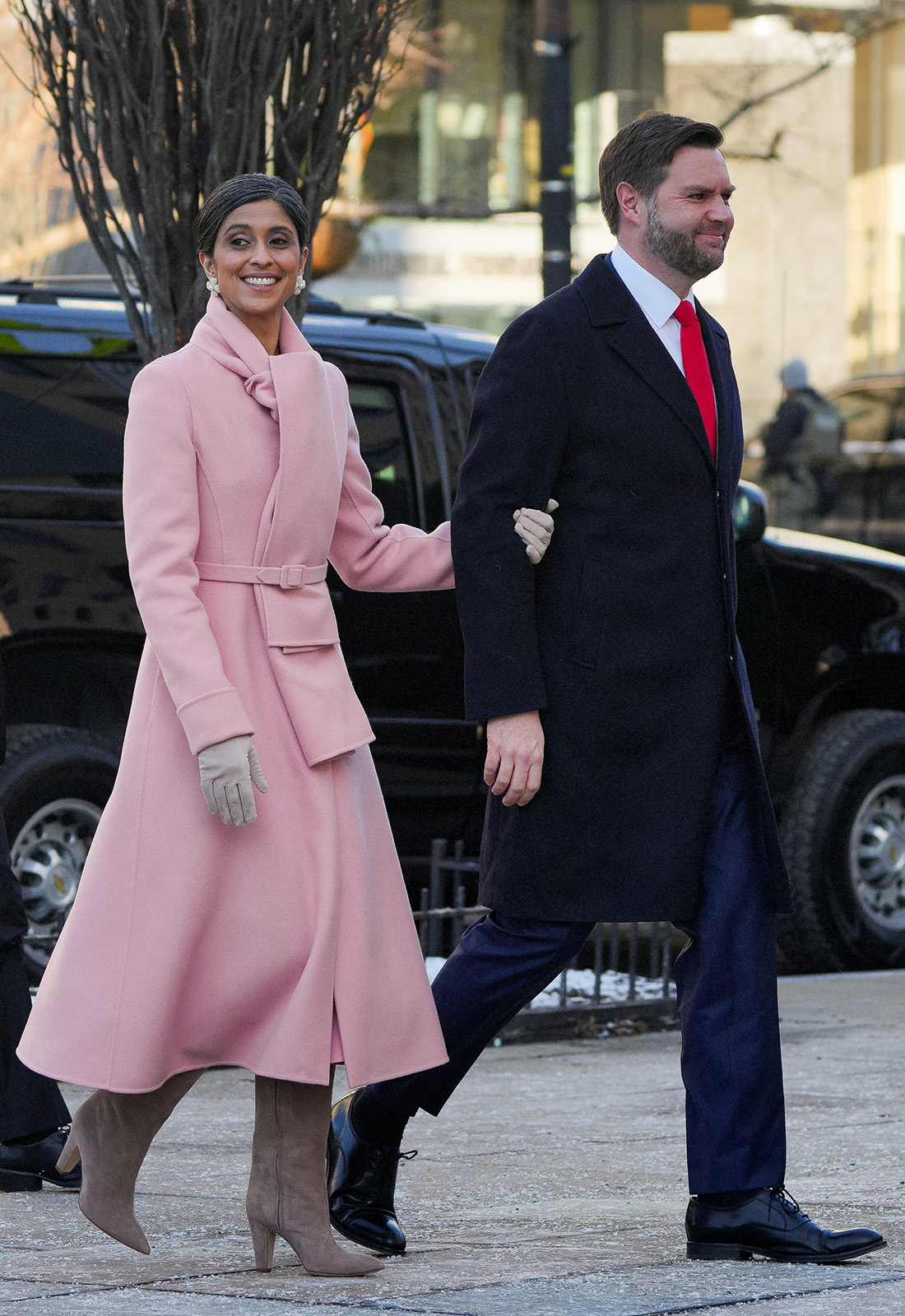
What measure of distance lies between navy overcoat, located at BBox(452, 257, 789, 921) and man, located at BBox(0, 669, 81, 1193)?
1.08m

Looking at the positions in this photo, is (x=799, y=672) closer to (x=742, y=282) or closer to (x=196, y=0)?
(x=196, y=0)

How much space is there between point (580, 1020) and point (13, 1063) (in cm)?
256

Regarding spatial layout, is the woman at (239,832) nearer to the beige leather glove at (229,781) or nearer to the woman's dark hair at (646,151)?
the beige leather glove at (229,781)

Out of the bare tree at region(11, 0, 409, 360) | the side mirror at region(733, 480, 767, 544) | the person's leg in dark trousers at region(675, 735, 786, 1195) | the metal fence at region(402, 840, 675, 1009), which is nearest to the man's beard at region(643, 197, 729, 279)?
the person's leg in dark trousers at region(675, 735, 786, 1195)

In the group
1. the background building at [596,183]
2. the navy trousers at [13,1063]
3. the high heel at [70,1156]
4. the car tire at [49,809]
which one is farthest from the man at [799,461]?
the high heel at [70,1156]

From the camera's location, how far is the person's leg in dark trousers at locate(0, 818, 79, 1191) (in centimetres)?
446

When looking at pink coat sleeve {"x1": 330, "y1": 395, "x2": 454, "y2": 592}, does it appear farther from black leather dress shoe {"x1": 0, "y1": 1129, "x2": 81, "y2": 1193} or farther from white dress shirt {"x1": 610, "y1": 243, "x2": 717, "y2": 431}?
black leather dress shoe {"x1": 0, "y1": 1129, "x2": 81, "y2": 1193}

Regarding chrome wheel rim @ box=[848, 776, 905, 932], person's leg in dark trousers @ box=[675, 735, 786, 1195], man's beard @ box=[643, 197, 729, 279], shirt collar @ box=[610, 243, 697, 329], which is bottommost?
chrome wheel rim @ box=[848, 776, 905, 932]

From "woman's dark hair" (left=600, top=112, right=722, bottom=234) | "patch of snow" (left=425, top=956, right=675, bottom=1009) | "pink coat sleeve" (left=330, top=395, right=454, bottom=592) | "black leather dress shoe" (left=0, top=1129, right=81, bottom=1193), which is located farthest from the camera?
"patch of snow" (left=425, top=956, right=675, bottom=1009)

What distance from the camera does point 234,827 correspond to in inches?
145

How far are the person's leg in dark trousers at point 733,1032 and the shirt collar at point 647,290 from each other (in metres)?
0.92

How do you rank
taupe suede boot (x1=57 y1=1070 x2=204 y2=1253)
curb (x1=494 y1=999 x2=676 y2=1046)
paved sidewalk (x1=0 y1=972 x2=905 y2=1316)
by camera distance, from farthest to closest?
curb (x1=494 y1=999 x2=676 y2=1046), taupe suede boot (x1=57 y1=1070 x2=204 y2=1253), paved sidewalk (x1=0 y1=972 x2=905 y2=1316)

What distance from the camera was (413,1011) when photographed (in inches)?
149

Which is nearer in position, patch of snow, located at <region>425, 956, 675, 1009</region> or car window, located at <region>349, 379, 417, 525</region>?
patch of snow, located at <region>425, 956, 675, 1009</region>
